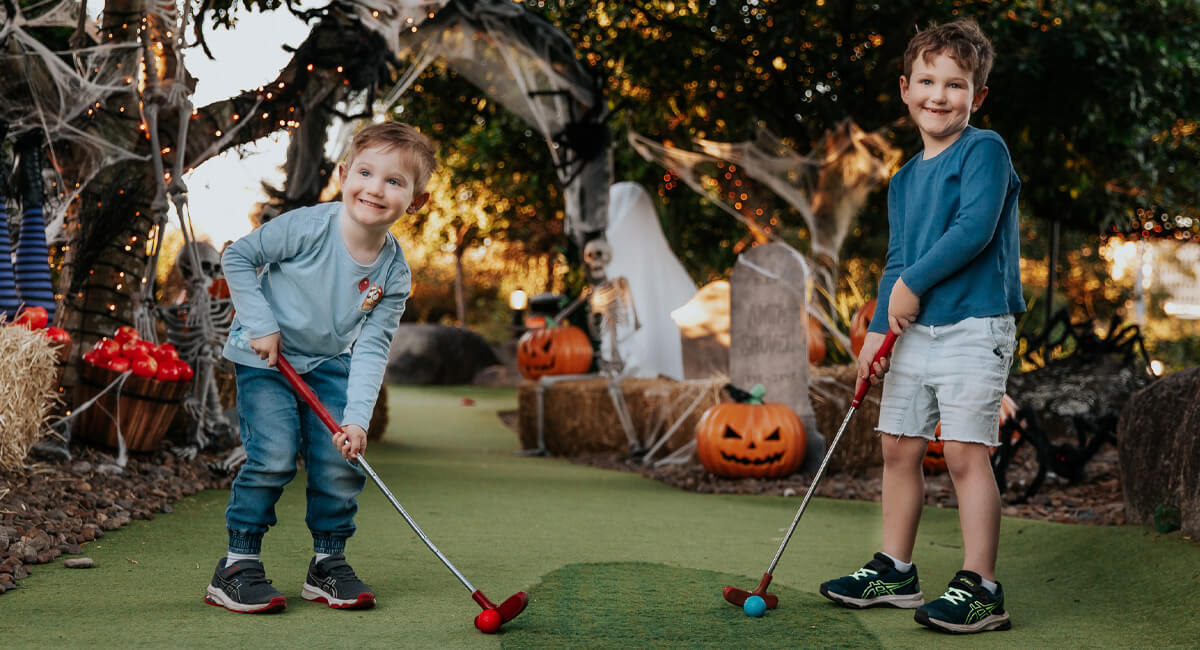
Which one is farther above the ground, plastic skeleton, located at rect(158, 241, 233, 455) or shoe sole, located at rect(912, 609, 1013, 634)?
plastic skeleton, located at rect(158, 241, 233, 455)

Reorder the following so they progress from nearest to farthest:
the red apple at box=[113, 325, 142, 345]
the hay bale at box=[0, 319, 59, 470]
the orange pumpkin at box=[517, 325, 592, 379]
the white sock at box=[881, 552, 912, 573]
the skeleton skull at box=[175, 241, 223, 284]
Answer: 1. the white sock at box=[881, 552, 912, 573]
2. the hay bale at box=[0, 319, 59, 470]
3. the red apple at box=[113, 325, 142, 345]
4. the skeleton skull at box=[175, 241, 223, 284]
5. the orange pumpkin at box=[517, 325, 592, 379]

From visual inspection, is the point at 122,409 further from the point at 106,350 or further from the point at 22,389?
the point at 22,389

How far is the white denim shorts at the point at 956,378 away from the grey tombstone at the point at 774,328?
10.6ft

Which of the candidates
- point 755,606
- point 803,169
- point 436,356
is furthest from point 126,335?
point 436,356

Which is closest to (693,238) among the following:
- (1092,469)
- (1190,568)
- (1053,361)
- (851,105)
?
(851,105)

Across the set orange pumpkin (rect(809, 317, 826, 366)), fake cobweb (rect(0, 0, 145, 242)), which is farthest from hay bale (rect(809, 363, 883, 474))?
fake cobweb (rect(0, 0, 145, 242))

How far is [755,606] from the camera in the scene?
270cm

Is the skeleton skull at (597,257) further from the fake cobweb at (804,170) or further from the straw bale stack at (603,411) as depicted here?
the fake cobweb at (804,170)

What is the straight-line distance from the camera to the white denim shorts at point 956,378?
8.96 feet

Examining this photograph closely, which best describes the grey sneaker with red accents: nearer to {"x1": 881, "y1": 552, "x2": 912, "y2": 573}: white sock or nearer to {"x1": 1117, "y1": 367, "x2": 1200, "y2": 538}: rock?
{"x1": 881, "y1": 552, "x2": 912, "y2": 573}: white sock

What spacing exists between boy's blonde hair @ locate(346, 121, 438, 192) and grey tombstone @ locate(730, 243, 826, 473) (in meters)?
3.61

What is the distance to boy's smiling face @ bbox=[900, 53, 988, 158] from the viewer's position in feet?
9.14

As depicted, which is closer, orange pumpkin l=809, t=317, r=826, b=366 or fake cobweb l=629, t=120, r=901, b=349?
orange pumpkin l=809, t=317, r=826, b=366

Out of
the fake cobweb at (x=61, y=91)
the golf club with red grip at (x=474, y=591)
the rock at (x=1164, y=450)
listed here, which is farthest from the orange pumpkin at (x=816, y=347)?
the golf club with red grip at (x=474, y=591)
